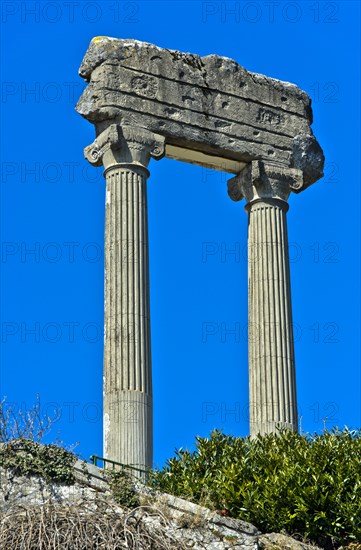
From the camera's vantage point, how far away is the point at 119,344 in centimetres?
3266

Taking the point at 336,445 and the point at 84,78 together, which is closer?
the point at 336,445

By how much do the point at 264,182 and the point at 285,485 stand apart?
9.34m

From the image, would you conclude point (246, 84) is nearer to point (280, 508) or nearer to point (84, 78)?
point (84, 78)

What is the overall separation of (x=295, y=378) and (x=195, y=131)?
5866mm

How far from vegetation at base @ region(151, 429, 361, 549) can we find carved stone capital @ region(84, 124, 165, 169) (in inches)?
272

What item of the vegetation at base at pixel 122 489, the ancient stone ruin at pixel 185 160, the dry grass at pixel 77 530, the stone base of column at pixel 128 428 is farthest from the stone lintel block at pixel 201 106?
the dry grass at pixel 77 530

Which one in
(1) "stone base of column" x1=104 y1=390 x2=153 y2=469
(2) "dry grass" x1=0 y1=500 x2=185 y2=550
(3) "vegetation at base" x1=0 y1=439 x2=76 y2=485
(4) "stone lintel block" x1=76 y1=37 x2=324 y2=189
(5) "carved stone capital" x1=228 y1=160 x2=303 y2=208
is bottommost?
(2) "dry grass" x1=0 y1=500 x2=185 y2=550

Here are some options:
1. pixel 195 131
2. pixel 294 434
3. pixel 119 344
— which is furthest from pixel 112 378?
pixel 195 131

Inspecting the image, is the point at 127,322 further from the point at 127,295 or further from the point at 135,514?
the point at 135,514

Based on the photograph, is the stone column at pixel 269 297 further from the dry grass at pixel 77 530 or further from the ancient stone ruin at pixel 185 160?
the dry grass at pixel 77 530

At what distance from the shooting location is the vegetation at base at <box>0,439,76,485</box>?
2764 cm

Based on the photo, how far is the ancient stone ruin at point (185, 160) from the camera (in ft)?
107

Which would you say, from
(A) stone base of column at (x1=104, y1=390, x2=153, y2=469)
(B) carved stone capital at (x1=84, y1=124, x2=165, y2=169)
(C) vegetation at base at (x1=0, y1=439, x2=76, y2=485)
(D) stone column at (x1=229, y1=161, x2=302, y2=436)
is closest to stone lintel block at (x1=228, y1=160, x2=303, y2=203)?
(D) stone column at (x1=229, y1=161, x2=302, y2=436)

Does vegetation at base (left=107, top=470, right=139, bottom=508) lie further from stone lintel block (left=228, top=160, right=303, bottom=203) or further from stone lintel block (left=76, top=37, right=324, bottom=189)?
stone lintel block (left=228, top=160, right=303, bottom=203)
